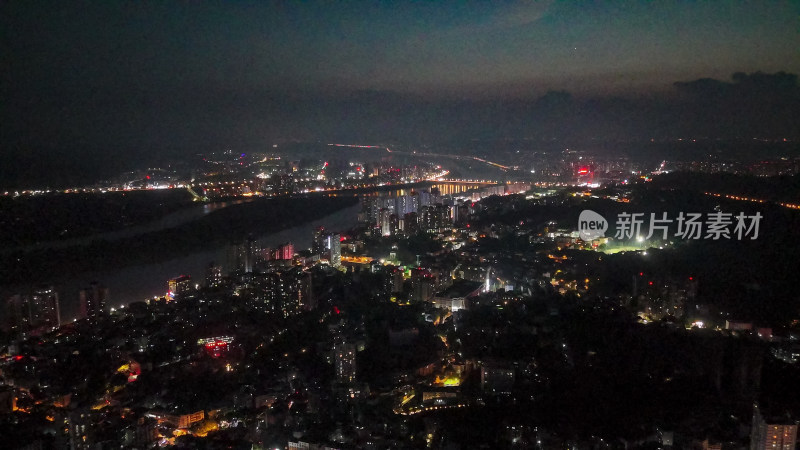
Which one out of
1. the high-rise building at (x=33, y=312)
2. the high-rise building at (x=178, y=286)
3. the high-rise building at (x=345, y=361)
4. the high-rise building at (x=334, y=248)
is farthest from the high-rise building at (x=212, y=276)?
the high-rise building at (x=345, y=361)

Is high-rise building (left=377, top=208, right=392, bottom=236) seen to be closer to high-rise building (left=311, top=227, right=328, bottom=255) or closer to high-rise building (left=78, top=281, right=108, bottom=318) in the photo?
high-rise building (left=311, top=227, right=328, bottom=255)

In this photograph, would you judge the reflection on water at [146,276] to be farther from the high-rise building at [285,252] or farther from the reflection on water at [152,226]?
the high-rise building at [285,252]

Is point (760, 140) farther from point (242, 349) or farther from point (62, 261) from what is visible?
point (62, 261)

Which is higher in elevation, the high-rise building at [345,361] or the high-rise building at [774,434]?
the high-rise building at [774,434]

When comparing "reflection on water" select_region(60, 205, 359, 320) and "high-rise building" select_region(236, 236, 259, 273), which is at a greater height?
"high-rise building" select_region(236, 236, 259, 273)

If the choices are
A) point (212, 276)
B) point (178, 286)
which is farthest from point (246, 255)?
point (178, 286)

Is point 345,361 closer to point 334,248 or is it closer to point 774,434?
point 774,434

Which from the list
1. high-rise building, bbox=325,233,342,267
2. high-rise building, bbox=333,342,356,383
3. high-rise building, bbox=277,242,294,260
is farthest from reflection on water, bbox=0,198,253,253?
high-rise building, bbox=333,342,356,383
